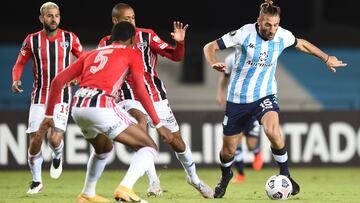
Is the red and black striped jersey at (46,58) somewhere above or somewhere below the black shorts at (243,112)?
above

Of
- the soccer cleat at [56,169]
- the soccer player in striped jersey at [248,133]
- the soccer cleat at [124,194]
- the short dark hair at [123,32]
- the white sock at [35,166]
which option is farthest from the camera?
the soccer player in striped jersey at [248,133]

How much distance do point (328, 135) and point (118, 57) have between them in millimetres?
9376

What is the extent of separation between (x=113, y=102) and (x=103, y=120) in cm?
27

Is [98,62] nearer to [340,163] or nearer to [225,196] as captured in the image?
[225,196]

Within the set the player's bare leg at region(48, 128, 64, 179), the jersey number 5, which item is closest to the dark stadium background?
the player's bare leg at region(48, 128, 64, 179)

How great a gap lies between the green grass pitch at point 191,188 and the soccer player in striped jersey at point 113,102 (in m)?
1.24

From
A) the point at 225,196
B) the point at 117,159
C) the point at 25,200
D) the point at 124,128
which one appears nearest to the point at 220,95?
the point at 117,159

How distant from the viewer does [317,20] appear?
24.7 metres

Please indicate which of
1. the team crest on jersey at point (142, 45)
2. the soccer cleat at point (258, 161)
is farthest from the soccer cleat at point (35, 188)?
the soccer cleat at point (258, 161)

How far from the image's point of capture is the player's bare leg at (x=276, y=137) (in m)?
10.0

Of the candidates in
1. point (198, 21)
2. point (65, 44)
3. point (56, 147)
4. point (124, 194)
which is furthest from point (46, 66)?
point (198, 21)

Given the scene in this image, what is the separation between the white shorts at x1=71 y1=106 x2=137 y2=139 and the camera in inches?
333

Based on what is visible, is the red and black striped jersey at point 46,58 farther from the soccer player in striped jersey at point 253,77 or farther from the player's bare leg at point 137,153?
the player's bare leg at point 137,153

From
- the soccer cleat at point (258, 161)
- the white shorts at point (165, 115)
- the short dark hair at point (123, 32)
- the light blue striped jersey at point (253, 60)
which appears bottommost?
the soccer cleat at point (258, 161)
